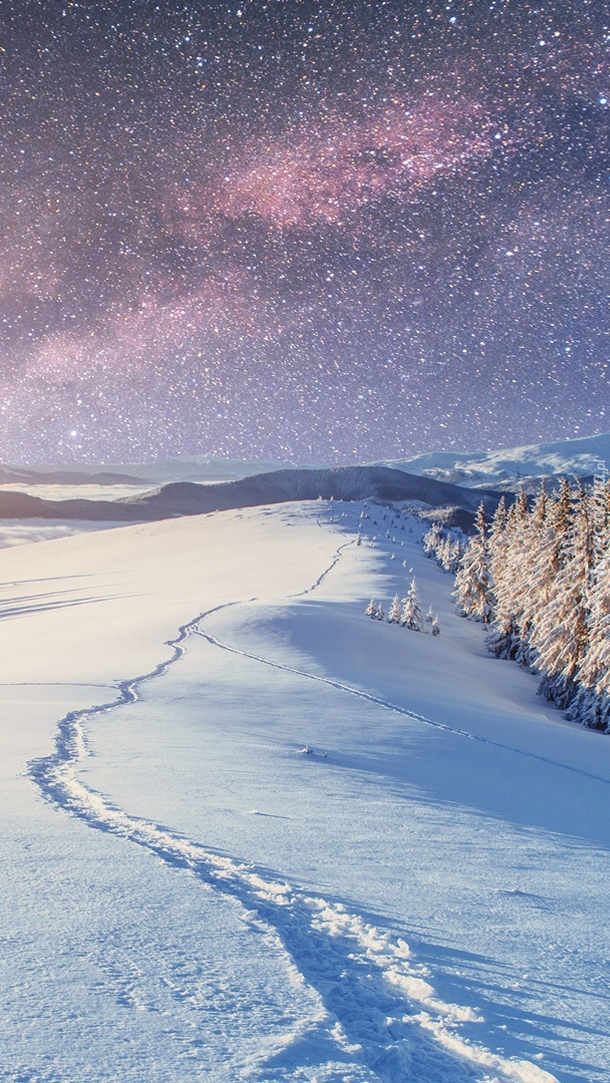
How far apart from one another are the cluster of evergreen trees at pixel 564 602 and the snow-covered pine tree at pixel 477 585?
5.93 feet

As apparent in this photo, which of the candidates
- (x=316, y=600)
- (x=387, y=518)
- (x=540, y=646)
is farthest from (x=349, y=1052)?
(x=387, y=518)

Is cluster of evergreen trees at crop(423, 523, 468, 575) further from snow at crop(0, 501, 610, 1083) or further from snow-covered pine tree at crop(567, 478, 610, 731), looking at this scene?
snow at crop(0, 501, 610, 1083)

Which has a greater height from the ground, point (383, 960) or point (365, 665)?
point (383, 960)

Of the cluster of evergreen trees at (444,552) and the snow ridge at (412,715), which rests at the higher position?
the cluster of evergreen trees at (444,552)

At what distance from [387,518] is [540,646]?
58.3 m

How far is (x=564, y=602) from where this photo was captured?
1134 inches

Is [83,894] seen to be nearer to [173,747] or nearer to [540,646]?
[173,747]

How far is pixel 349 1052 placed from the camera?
2.54 meters

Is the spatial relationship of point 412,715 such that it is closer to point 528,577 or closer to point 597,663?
point 597,663

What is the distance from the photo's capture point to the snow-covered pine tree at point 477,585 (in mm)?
43000

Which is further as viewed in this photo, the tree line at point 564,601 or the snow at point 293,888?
the tree line at point 564,601

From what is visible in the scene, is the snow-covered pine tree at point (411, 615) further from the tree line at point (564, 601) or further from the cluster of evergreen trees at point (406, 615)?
the tree line at point (564, 601)

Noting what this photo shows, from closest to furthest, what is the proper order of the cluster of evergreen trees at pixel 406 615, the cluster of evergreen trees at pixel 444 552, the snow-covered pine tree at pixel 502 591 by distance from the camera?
the cluster of evergreen trees at pixel 406 615 < the snow-covered pine tree at pixel 502 591 < the cluster of evergreen trees at pixel 444 552

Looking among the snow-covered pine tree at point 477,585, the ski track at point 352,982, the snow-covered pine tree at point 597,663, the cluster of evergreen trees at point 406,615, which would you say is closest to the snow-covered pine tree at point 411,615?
the cluster of evergreen trees at point 406,615
